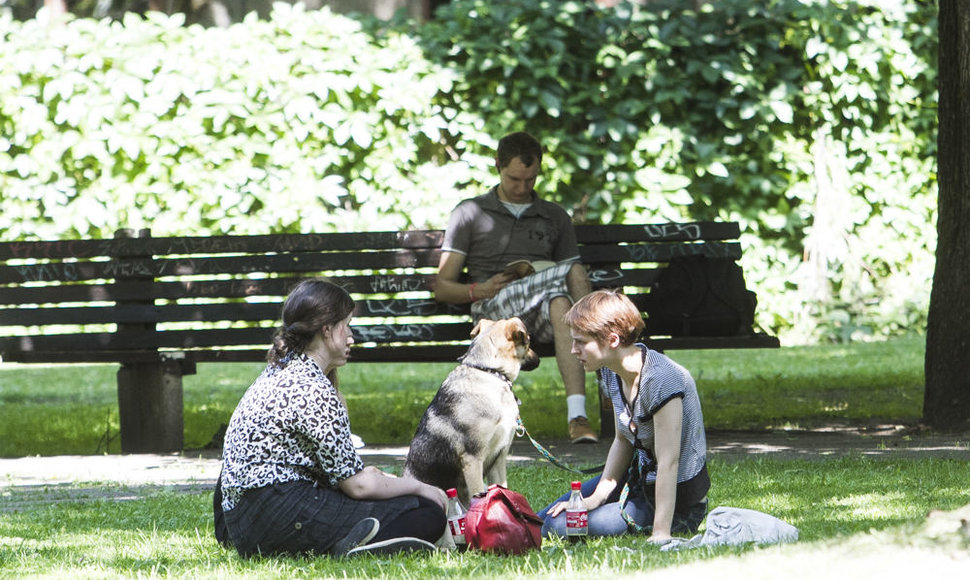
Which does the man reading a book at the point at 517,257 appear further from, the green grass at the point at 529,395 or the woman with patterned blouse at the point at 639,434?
the woman with patterned blouse at the point at 639,434

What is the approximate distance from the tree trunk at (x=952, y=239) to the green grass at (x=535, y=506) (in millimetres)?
1332

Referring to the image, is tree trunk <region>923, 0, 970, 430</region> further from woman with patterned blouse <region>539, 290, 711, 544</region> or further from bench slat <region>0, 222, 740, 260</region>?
woman with patterned blouse <region>539, 290, 711, 544</region>

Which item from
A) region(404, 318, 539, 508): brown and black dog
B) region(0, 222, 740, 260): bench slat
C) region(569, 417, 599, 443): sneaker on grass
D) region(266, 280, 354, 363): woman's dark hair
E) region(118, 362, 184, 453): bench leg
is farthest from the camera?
region(0, 222, 740, 260): bench slat

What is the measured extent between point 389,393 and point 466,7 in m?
4.07

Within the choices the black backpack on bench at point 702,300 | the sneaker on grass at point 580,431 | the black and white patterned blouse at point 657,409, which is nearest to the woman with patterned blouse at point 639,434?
the black and white patterned blouse at point 657,409

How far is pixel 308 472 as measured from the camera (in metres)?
4.71

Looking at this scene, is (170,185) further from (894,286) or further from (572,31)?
(894,286)

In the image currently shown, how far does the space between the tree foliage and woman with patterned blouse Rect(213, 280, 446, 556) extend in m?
7.71

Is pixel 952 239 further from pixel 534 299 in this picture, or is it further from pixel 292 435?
pixel 292 435

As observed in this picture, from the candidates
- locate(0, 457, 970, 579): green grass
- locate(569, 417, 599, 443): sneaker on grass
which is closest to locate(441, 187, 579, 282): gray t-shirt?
locate(569, 417, 599, 443): sneaker on grass

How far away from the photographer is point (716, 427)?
8531mm

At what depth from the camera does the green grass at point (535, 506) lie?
4.37m

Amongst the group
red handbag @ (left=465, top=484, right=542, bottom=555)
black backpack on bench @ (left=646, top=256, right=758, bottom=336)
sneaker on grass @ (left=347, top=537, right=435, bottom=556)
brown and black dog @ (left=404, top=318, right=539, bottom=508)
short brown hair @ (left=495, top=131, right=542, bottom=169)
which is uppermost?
short brown hair @ (left=495, top=131, right=542, bottom=169)

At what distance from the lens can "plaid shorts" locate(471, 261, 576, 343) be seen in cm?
764
